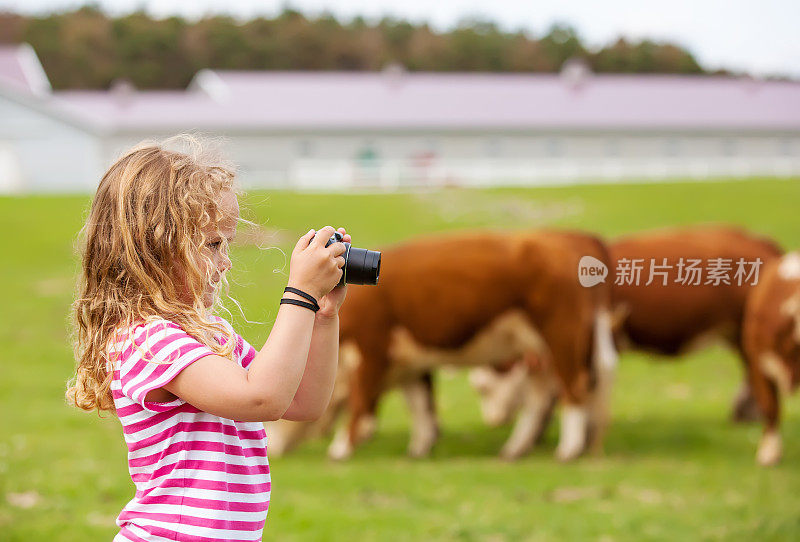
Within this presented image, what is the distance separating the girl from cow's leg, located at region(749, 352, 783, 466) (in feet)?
18.8

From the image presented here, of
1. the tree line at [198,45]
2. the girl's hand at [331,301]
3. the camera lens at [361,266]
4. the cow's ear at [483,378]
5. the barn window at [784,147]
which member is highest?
the tree line at [198,45]

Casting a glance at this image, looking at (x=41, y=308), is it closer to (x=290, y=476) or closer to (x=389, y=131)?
(x=290, y=476)

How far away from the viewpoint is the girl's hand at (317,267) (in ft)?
6.39

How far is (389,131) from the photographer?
39.4m

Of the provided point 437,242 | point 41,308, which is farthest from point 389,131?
point 437,242

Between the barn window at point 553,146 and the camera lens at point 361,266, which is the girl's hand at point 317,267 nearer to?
the camera lens at point 361,266

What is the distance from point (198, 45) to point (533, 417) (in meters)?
49.4

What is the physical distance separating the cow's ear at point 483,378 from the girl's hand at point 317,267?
7.22m

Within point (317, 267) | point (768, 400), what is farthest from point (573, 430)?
point (317, 267)

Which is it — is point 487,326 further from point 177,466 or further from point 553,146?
point 553,146

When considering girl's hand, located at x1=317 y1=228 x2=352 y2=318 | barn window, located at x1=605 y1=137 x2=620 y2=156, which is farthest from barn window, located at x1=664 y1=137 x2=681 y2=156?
girl's hand, located at x1=317 y1=228 x2=352 y2=318

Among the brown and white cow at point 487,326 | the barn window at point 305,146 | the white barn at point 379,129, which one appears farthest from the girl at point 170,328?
the barn window at point 305,146

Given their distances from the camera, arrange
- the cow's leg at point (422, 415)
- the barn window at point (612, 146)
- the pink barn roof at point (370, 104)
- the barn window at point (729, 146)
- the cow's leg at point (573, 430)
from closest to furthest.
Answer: the cow's leg at point (573, 430)
the cow's leg at point (422, 415)
the barn window at point (729, 146)
the pink barn roof at point (370, 104)
the barn window at point (612, 146)
